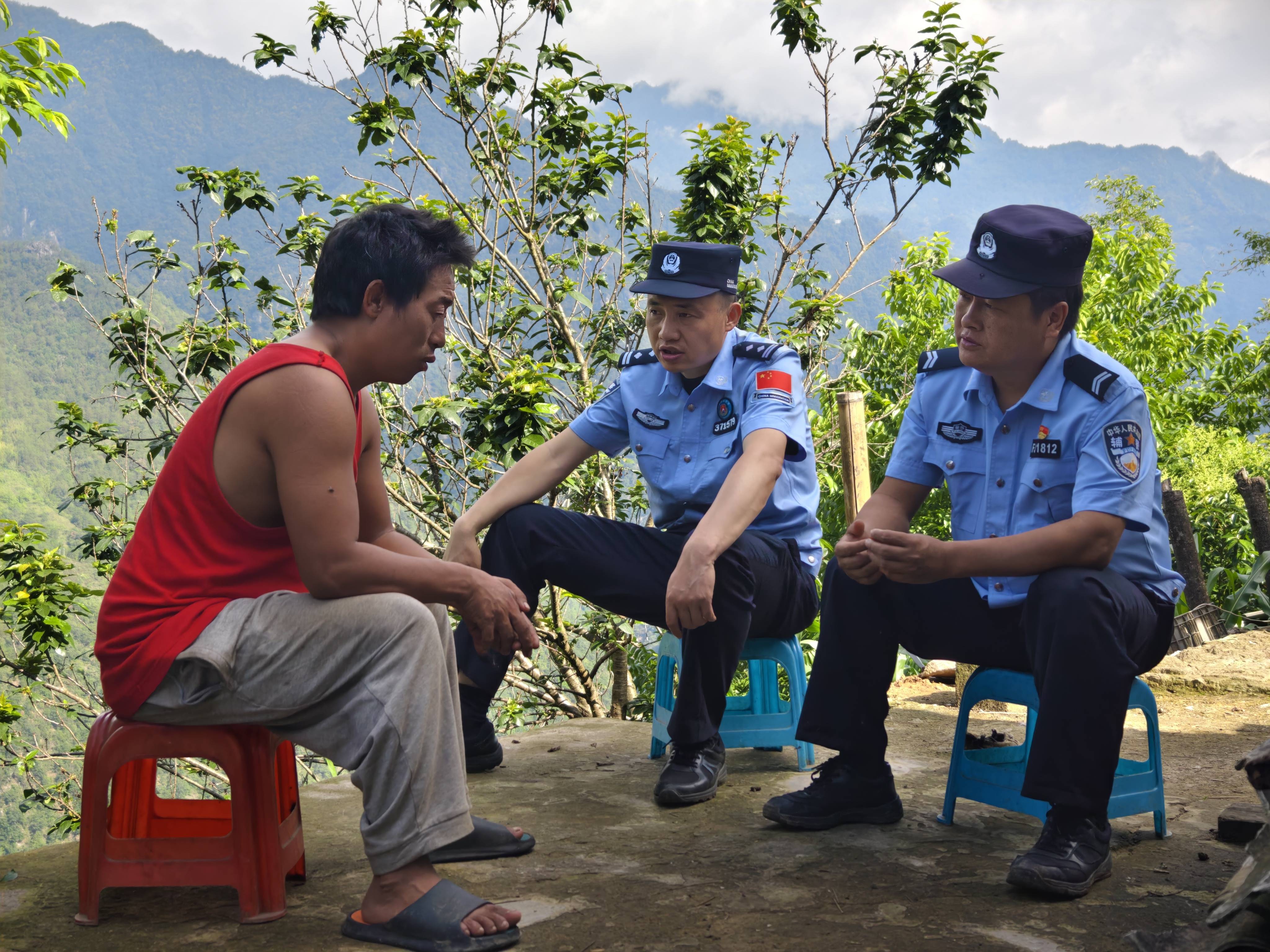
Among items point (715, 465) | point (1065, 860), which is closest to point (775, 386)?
point (715, 465)

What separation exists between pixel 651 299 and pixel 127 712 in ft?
5.82

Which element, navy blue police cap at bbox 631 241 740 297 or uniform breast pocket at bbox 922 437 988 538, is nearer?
uniform breast pocket at bbox 922 437 988 538

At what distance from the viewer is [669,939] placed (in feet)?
6.23

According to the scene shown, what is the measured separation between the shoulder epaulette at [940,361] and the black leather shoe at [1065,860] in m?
1.08

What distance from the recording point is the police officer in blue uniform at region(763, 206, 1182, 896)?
210 cm

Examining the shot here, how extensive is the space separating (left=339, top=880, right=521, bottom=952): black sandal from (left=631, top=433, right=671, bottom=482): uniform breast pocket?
1.53 m

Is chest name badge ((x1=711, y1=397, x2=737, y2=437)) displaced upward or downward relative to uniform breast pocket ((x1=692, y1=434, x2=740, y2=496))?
upward

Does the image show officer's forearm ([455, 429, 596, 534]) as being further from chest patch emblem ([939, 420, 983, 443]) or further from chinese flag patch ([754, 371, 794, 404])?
chest patch emblem ([939, 420, 983, 443])

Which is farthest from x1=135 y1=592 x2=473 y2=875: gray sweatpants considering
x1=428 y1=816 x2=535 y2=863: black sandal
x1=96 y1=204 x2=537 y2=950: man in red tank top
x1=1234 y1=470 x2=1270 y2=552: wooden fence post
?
x1=1234 y1=470 x2=1270 y2=552: wooden fence post

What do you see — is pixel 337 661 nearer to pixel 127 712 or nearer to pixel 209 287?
pixel 127 712

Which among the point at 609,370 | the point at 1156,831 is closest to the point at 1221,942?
the point at 1156,831

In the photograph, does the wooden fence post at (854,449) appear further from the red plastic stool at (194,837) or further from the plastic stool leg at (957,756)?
the red plastic stool at (194,837)

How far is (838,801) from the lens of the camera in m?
2.53

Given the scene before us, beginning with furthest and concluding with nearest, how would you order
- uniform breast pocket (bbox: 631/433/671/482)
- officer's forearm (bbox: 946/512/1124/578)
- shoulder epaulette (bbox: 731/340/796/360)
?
uniform breast pocket (bbox: 631/433/671/482) < shoulder epaulette (bbox: 731/340/796/360) < officer's forearm (bbox: 946/512/1124/578)
